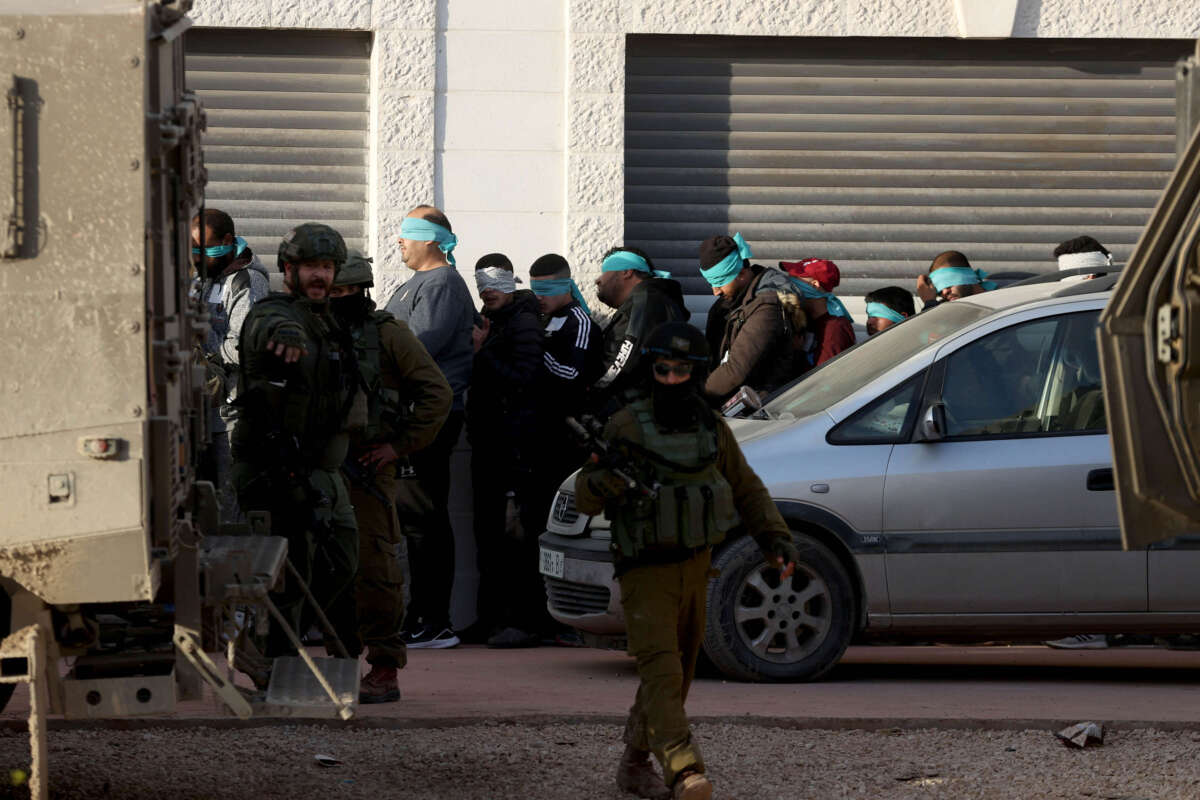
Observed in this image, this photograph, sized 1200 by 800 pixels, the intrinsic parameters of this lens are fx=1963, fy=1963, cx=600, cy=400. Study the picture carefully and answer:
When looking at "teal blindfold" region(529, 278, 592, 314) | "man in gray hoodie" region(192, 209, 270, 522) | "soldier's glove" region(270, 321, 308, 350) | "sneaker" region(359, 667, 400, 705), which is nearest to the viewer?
"soldier's glove" region(270, 321, 308, 350)

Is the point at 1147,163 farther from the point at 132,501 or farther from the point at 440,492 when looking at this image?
the point at 132,501

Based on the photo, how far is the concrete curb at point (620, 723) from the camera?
738 cm

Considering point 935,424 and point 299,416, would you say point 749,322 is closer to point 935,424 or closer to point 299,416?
point 935,424

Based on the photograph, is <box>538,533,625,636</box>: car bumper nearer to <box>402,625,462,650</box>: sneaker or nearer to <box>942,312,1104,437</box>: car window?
<box>402,625,462,650</box>: sneaker

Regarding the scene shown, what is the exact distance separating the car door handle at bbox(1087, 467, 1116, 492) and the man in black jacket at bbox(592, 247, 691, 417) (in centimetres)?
228

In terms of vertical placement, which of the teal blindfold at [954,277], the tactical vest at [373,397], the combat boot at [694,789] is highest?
the teal blindfold at [954,277]

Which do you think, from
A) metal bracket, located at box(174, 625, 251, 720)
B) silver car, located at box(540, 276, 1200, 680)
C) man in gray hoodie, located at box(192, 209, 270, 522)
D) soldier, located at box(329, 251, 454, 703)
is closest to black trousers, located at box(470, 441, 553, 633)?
man in gray hoodie, located at box(192, 209, 270, 522)

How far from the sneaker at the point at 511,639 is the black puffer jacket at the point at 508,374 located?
96 cm

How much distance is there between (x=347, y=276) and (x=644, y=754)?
2.36 metres

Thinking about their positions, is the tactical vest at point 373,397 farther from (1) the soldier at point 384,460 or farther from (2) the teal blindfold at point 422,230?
(2) the teal blindfold at point 422,230

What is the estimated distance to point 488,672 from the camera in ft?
30.6

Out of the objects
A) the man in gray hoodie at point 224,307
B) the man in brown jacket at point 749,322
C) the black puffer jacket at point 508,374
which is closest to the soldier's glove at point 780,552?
the man in gray hoodie at point 224,307

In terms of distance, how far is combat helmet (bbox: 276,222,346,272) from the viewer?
283 inches

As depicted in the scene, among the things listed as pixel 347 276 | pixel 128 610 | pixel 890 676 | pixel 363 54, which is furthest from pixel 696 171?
pixel 128 610
